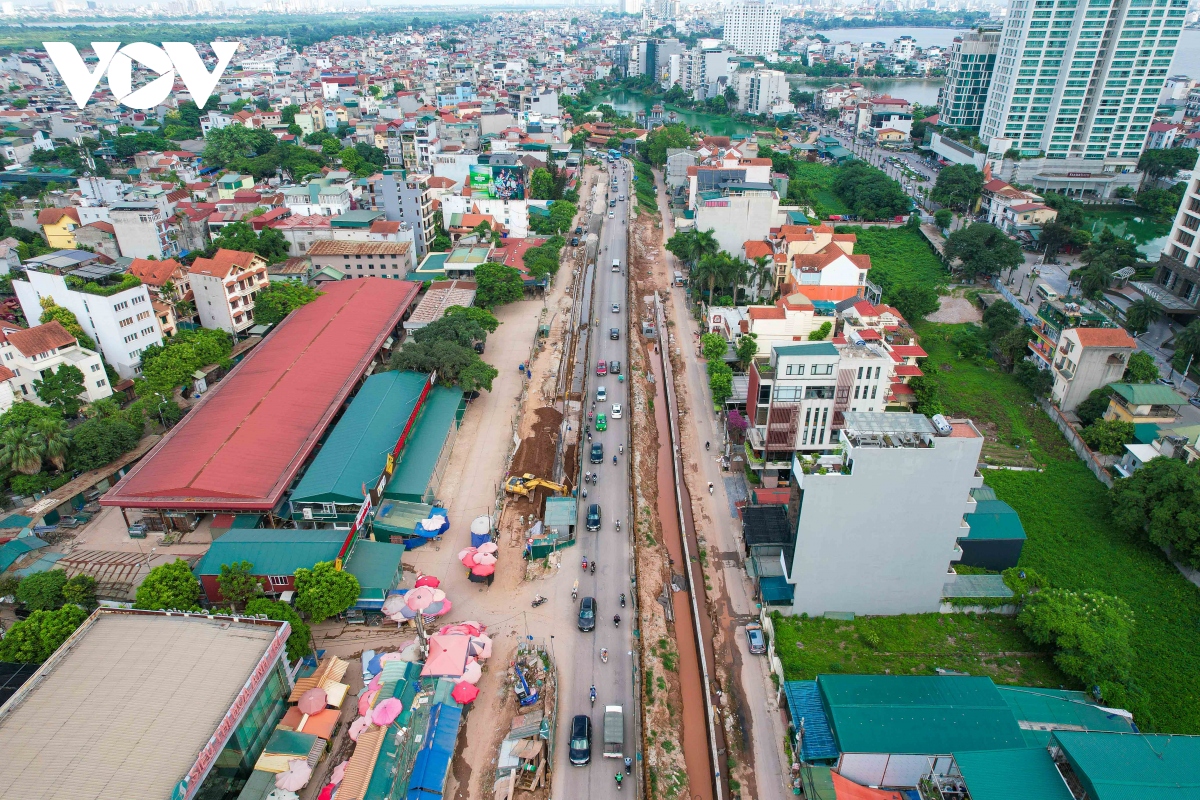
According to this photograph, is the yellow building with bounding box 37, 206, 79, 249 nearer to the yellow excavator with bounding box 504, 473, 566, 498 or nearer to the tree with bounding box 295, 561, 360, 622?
the yellow excavator with bounding box 504, 473, 566, 498

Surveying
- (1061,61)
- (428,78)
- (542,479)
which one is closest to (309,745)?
(542,479)

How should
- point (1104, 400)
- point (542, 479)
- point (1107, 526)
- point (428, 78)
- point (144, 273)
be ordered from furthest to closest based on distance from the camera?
point (428, 78) → point (144, 273) → point (1104, 400) → point (542, 479) → point (1107, 526)

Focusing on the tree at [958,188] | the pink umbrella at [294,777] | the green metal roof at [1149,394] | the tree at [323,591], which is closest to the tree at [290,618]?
the tree at [323,591]

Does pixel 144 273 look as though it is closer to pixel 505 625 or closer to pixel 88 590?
pixel 88 590

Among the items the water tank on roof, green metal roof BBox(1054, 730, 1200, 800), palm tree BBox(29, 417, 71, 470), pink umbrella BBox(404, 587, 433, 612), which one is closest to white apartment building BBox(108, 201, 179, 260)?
palm tree BBox(29, 417, 71, 470)

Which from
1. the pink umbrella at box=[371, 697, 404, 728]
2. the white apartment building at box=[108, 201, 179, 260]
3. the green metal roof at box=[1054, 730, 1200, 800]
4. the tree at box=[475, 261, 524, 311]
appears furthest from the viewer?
the white apartment building at box=[108, 201, 179, 260]

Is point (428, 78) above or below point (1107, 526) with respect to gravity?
above
